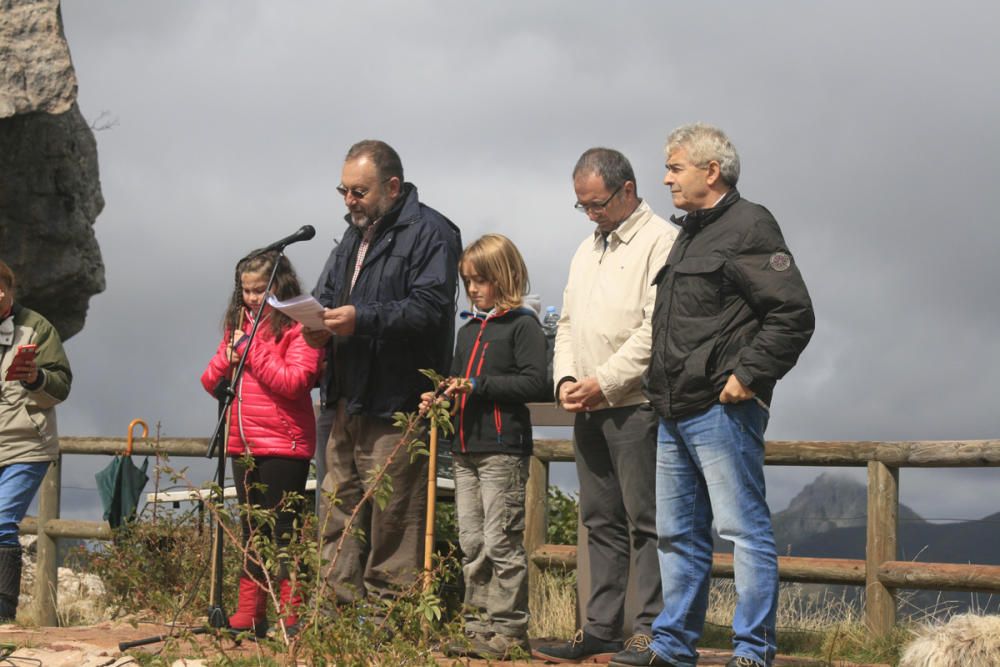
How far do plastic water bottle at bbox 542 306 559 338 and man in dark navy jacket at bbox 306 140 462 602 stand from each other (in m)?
0.59

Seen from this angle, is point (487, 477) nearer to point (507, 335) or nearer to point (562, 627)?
point (507, 335)

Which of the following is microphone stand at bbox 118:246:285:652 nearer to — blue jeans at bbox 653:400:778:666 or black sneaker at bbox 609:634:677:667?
black sneaker at bbox 609:634:677:667

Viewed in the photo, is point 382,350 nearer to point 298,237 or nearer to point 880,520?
point 298,237

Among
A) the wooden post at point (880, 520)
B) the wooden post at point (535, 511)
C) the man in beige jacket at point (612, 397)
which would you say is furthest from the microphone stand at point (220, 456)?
the wooden post at point (880, 520)

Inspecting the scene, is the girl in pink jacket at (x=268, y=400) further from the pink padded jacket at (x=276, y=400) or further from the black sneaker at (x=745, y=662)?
the black sneaker at (x=745, y=662)

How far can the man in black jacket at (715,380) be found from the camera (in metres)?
4.45

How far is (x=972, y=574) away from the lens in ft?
→ 22.0

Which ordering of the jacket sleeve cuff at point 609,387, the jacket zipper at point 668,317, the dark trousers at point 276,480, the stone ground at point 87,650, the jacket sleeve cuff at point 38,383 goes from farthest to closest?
the jacket sleeve cuff at point 38,383 < the dark trousers at point 276,480 < the stone ground at point 87,650 < the jacket sleeve cuff at point 609,387 < the jacket zipper at point 668,317

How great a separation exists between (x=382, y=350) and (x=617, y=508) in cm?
118

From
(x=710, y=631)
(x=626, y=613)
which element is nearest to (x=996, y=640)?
(x=626, y=613)

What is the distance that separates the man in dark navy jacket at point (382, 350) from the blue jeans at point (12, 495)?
1845mm

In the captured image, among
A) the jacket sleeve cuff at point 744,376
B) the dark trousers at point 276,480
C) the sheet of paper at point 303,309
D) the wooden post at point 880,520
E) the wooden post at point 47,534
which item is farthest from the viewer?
the wooden post at point 47,534

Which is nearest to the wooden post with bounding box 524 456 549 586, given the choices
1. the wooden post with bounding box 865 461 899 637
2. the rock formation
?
the wooden post with bounding box 865 461 899 637

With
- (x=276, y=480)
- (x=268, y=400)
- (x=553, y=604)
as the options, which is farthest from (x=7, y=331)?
(x=553, y=604)
